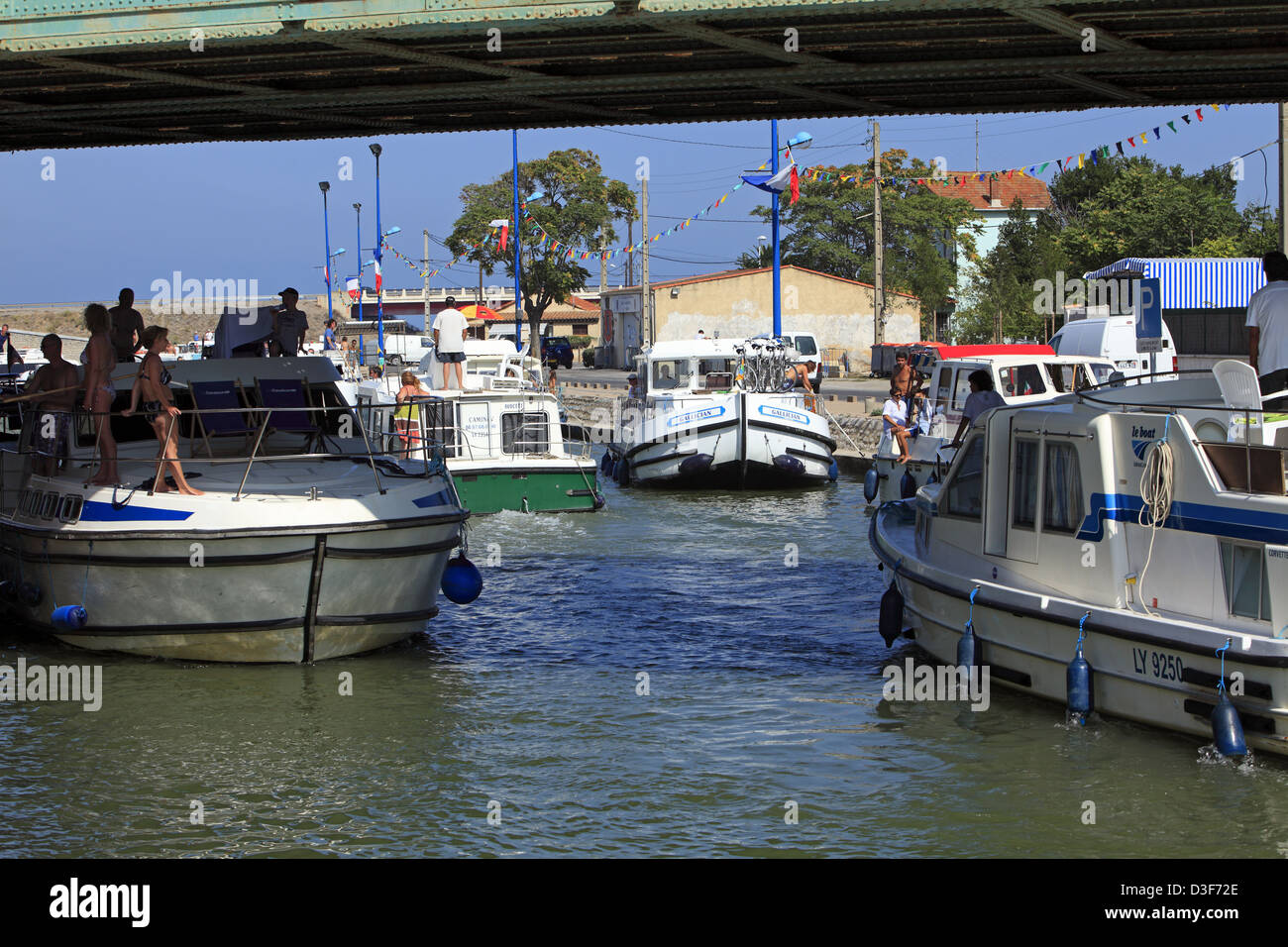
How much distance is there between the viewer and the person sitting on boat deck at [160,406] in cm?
1174

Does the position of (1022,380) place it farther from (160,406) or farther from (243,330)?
(160,406)

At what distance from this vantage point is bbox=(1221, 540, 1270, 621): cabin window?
8680 mm

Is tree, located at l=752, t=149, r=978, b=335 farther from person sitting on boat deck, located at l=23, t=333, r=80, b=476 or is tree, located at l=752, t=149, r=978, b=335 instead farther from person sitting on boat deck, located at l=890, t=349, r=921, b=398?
person sitting on boat deck, located at l=23, t=333, r=80, b=476

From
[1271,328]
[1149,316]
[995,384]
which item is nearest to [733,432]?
[995,384]

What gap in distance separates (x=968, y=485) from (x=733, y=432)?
493 inches

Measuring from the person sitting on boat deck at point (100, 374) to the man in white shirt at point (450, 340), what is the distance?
8.26m

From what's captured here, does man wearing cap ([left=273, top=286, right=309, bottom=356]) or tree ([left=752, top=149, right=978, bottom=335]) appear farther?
tree ([left=752, top=149, right=978, bottom=335])

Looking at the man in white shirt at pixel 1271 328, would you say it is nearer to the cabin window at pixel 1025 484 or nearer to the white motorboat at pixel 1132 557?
the white motorboat at pixel 1132 557

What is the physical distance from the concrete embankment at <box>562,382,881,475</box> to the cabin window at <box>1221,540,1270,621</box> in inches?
644

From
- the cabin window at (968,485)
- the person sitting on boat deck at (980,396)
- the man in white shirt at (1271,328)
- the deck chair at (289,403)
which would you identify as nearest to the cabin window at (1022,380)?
the person sitting on boat deck at (980,396)

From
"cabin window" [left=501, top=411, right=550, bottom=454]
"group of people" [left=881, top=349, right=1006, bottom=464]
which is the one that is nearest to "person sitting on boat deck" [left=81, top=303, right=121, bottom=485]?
"cabin window" [left=501, top=411, right=550, bottom=454]

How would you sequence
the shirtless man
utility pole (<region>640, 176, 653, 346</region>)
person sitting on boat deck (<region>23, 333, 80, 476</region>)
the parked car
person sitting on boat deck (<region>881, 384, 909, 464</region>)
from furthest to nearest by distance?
1. the parked car
2. utility pole (<region>640, 176, 653, 346</region>)
3. person sitting on boat deck (<region>881, 384, 909, 464</region>)
4. person sitting on boat deck (<region>23, 333, 80, 476</region>)
5. the shirtless man

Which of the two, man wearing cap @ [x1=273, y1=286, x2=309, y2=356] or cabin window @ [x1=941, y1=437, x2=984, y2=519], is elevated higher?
man wearing cap @ [x1=273, y1=286, x2=309, y2=356]
